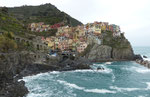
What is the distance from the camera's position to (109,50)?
8825 centimetres

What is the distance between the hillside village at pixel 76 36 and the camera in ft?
286

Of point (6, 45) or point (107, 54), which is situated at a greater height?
point (6, 45)

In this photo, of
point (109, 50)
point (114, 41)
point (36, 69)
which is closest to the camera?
point (36, 69)

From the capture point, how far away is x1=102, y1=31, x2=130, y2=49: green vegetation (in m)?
92.1

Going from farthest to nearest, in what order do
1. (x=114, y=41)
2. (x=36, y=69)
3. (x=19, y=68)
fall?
1. (x=114, y=41)
2. (x=36, y=69)
3. (x=19, y=68)

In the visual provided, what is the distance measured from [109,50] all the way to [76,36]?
79.5 ft

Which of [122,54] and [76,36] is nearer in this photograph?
[122,54]

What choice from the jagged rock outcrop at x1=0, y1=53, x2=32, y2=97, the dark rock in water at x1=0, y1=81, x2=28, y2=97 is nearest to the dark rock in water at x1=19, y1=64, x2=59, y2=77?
the jagged rock outcrop at x1=0, y1=53, x2=32, y2=97

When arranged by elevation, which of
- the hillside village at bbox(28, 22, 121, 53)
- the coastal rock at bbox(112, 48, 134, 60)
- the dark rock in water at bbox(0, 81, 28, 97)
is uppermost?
the hillside village at bbox(28, 22, 121, 53)

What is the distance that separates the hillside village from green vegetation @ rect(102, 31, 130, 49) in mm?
4151

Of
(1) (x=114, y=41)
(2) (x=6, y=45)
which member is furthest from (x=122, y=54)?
(2) (x=6, y=45)

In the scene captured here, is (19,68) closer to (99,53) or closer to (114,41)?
(99,53)

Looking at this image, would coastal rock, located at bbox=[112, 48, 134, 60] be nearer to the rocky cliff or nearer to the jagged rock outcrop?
the rocky cliff

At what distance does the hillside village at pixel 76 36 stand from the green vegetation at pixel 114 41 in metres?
4.15
